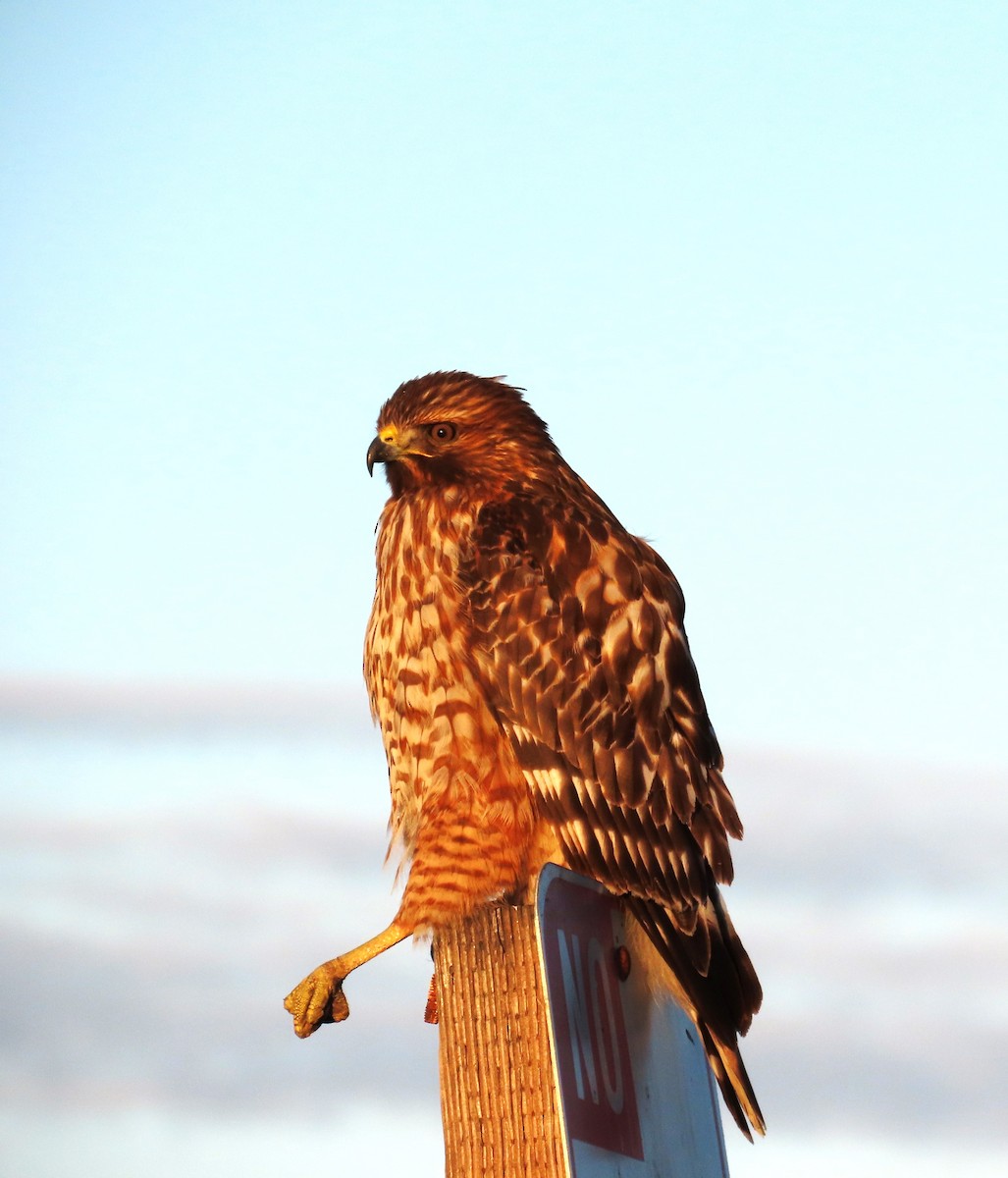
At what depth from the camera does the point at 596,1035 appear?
3.72 m

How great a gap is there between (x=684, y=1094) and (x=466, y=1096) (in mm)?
764

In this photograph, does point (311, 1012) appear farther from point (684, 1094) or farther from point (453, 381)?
point (453, 381)

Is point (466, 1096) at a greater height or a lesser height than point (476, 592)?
lesser

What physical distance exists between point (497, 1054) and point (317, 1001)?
3.53 ft

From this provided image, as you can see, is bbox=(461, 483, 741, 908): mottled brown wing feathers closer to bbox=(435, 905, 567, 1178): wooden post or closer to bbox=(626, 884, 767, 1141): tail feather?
bbox=(626, 884, 767, 1141): tail feather

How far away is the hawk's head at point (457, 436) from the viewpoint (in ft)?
18.5

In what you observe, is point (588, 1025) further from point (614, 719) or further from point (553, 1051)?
point (614, 719)

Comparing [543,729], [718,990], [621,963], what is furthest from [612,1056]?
[543,729]

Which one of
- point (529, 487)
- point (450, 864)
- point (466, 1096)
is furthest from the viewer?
point (529, 487)

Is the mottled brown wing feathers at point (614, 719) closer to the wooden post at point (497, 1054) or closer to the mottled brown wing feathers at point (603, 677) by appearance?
the mottled brown wing feathers at point (603, 677)

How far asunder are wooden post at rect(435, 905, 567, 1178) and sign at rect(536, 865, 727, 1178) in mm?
57

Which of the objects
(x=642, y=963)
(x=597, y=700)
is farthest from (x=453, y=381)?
(x=642, y=963)

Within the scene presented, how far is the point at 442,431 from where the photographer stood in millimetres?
5715

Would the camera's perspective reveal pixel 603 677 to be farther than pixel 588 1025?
Yes
